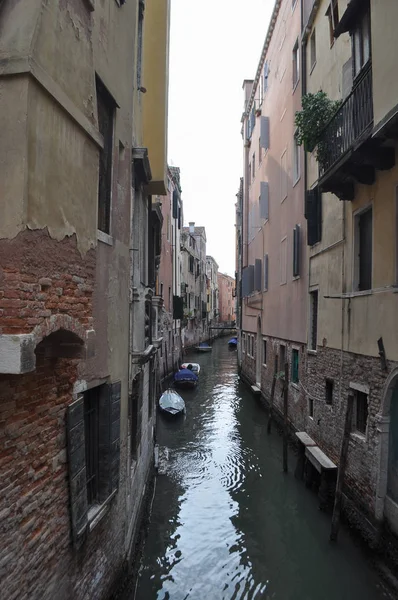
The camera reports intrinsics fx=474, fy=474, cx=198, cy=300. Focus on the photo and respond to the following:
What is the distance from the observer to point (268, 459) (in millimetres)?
11859

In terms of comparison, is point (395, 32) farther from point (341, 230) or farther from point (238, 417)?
point (238, 417)

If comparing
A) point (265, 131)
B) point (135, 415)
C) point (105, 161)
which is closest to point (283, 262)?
point (265, 131)

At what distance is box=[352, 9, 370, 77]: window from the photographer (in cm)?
707

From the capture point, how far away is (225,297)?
84.0 metres

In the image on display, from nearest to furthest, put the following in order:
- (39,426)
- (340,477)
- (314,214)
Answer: (39,426) < (340,477) < (314,214)

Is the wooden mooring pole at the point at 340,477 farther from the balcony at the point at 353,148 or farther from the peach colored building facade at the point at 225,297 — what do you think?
the peach colored building facade at the point at 225,297

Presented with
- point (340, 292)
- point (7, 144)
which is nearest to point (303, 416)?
point (340, 292)

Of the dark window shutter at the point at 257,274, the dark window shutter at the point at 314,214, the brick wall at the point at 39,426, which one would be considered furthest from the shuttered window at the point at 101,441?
the dark window shutter at the point at 257,274

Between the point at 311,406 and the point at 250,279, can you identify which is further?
the point at 250,279

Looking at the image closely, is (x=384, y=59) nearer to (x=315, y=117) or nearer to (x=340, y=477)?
(x=315, y=117)

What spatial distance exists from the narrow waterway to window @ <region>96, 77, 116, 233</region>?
4.39 meters

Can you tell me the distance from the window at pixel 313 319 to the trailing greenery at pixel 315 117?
11.2 feet

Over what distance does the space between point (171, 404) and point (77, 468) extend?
12505mm

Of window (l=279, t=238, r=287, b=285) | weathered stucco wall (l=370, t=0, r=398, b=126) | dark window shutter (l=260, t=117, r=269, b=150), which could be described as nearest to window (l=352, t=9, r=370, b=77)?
weathered stucco wall (l=370, t=0, r=398, b=126)
